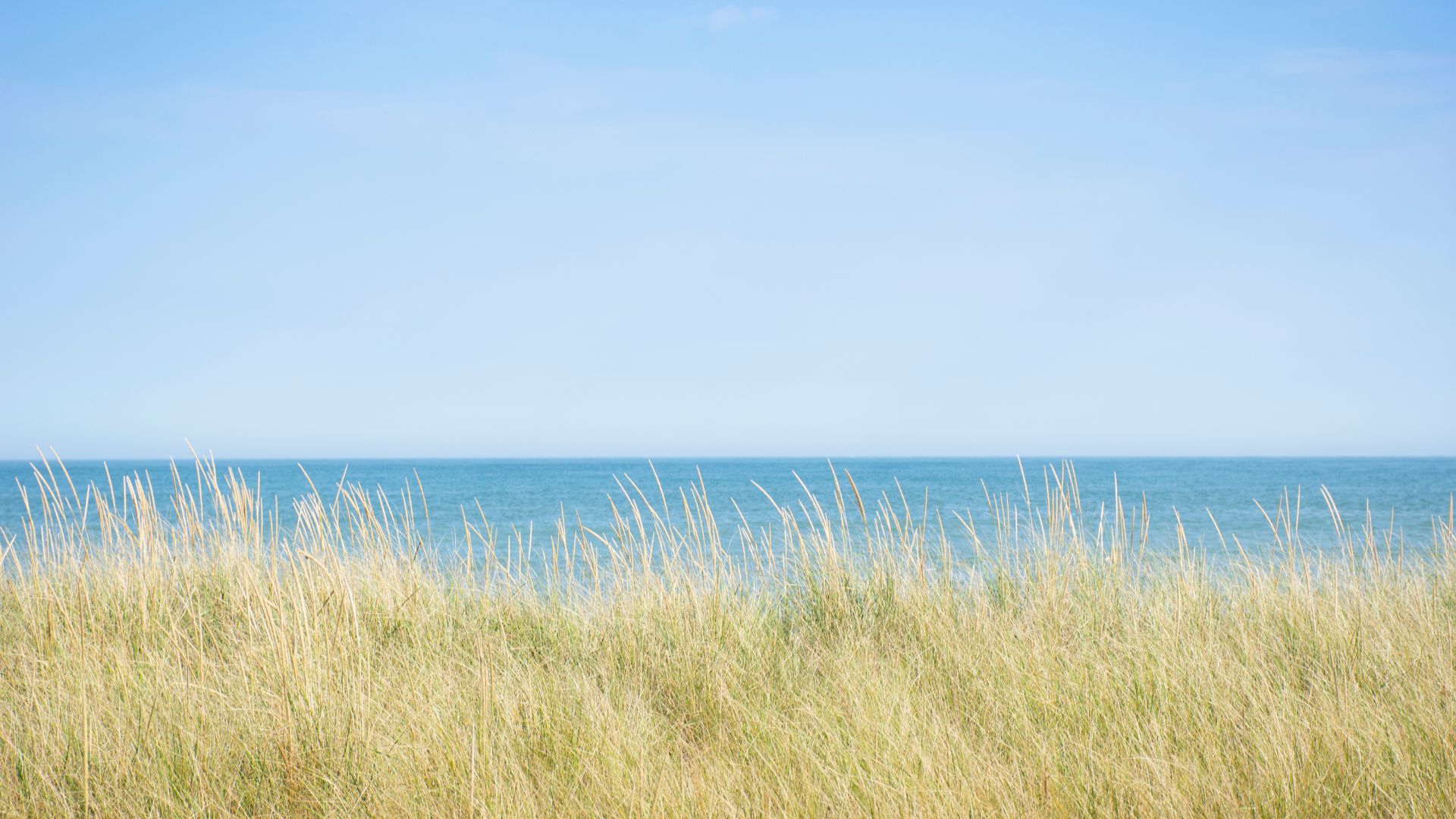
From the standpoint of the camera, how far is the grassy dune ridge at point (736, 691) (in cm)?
192

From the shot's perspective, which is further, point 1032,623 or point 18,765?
point 1032,623

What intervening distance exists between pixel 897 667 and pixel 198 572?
356 cm

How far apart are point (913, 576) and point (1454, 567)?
3.06 meters

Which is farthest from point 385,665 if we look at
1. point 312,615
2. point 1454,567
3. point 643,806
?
point 1454,567

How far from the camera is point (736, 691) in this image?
271 cm

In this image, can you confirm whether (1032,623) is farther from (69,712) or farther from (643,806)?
(69,712)

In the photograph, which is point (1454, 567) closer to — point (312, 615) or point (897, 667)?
point (897, 667)

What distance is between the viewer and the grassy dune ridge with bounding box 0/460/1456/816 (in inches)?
75.6

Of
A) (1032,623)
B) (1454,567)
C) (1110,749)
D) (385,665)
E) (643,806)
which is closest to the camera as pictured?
(643,806)

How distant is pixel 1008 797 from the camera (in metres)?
1.83

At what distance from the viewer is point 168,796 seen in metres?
1.90

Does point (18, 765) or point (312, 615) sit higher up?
point (312, 615)

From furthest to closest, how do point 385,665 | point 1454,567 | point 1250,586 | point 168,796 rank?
1. point 1454,567
2. point 1250,586
3. point 385,665
4. point 168,796

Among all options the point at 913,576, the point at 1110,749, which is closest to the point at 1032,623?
the point at 913,576
